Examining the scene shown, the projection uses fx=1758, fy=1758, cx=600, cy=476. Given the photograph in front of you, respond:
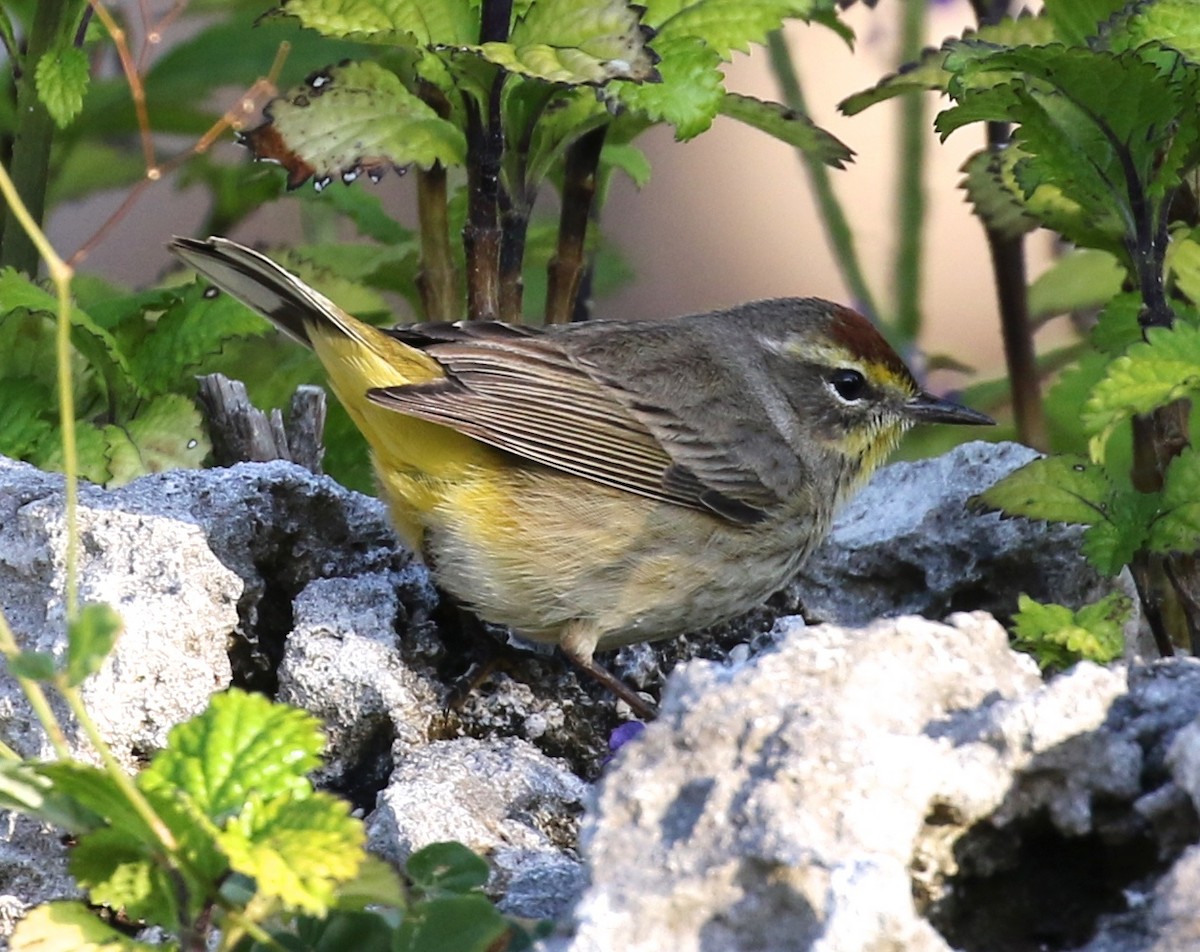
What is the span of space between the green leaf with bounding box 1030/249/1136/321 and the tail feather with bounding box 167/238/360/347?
2.26 metres

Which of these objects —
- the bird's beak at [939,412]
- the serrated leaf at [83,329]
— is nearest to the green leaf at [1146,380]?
the bird's beak at [939,412]

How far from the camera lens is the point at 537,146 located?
4020 mm

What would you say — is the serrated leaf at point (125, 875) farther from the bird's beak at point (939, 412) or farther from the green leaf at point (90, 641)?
the bird's beak at point (939, 412)

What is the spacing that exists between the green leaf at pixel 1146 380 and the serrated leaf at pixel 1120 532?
0.71 feet

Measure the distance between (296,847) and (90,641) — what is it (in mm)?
335

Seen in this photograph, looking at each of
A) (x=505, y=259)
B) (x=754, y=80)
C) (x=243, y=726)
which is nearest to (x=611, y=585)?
(x=505, y=259)

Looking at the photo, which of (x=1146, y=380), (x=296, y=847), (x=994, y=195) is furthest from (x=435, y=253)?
(x=296, y=847)

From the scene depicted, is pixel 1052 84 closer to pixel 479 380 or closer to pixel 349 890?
pixel 479 380

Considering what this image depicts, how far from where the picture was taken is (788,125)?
4000 mm

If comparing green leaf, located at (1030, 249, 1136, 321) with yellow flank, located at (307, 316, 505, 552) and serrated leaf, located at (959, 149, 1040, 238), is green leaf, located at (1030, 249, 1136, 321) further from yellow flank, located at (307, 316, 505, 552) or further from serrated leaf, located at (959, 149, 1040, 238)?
yellow flank, located at (307, 316, 505, 552)

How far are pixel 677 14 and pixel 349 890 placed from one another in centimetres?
247

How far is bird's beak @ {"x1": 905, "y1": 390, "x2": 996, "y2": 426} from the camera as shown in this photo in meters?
4.38

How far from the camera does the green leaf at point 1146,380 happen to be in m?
2.99

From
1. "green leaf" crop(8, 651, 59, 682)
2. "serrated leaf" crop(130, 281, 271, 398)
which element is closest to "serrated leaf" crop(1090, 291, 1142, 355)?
"serrated leaf" crop(130, 281, 271, 398)
